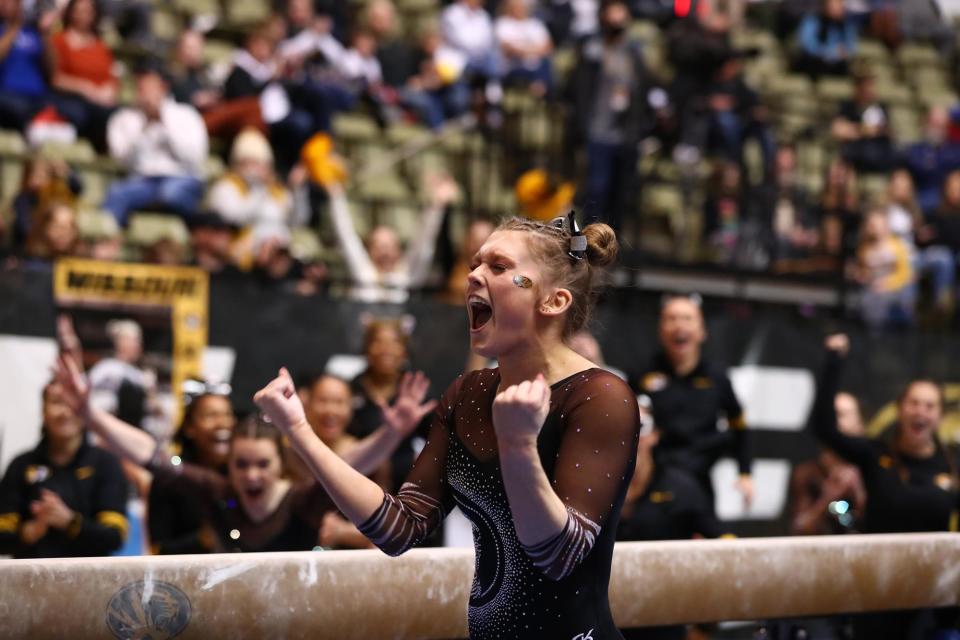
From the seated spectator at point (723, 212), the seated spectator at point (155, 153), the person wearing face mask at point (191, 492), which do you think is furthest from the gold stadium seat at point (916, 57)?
the person wearing face mask at point (191, 492)

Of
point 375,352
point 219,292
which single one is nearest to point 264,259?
point 219,292

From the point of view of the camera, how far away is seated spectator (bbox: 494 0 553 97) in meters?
8.68

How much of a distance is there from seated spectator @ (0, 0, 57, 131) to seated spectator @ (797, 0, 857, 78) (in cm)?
668

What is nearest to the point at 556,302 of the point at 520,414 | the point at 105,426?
the point at 520,414

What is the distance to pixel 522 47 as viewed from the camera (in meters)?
8.72

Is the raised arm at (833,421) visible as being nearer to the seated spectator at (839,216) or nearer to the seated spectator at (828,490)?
the seated spectator at (828,490)

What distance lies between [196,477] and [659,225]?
533 cm

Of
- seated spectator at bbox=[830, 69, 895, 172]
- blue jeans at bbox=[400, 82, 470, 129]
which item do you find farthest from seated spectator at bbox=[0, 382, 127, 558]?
seated spectator at bbox=[830, 69, 895, 172]

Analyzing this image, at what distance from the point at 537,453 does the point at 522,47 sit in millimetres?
6989

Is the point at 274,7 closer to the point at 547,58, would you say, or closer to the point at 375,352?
the point at 547,58

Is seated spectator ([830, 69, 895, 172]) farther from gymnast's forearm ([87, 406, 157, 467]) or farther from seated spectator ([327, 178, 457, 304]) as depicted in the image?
gymnast's forearm ([87, 406, 157, 467])

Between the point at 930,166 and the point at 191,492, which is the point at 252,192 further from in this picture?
the point at 930,166

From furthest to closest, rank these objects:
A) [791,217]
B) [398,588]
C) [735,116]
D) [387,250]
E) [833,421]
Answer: [735,116], [791,217], [387,250], [833,421], [398,588]

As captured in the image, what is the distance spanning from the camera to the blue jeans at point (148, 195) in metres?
6.71
